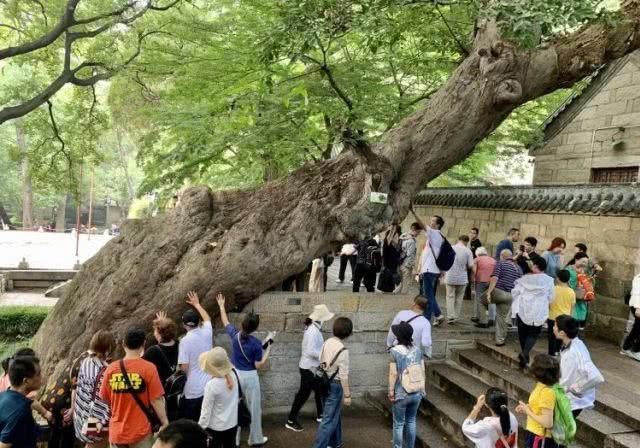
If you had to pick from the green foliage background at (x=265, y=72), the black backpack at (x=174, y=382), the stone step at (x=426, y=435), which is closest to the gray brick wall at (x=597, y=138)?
the green foliage background at (x=265, y=72)

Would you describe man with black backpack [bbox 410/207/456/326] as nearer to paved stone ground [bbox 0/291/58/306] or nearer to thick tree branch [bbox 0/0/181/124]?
thick tree branch [bbox 0/0/181/124]

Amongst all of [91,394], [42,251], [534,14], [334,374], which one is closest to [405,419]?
[334,374]

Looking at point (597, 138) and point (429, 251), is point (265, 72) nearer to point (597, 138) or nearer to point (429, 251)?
point (429, 251)

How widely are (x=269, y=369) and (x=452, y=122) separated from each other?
183 inches

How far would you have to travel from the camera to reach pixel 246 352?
5277 millimetres

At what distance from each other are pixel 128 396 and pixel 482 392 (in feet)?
14.8

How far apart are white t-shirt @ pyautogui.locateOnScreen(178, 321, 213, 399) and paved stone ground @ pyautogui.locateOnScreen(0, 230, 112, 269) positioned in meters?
15.3

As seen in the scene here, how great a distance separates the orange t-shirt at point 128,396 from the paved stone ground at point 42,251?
1611cm

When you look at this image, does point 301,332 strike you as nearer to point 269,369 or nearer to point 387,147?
point 269,369

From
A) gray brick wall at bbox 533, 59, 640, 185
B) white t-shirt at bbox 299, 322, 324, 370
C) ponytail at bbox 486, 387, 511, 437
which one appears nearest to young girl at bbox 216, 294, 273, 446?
white t-shirt at bbox 299, 322, 324, 370

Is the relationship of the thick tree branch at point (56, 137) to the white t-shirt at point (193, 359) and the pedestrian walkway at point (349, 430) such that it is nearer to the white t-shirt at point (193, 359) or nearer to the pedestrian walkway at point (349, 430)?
the white t-shirt at point (193, 359)

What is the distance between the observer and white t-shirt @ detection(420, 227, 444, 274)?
23.0 feet

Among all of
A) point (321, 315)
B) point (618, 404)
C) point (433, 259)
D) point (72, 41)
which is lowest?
point (618, 404)

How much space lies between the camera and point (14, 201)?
43750 millimetres
